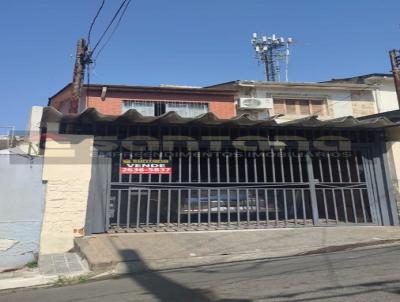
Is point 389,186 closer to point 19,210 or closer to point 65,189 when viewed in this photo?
point 65,189

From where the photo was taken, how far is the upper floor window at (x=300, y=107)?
20.7m

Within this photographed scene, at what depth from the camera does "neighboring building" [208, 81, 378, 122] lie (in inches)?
779

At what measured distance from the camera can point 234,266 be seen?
6277 millimetres

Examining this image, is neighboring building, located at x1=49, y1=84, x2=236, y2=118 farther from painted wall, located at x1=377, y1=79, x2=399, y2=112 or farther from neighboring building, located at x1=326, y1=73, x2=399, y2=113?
painted wall, located at x1=377, y1=79, x2=399, y2=112

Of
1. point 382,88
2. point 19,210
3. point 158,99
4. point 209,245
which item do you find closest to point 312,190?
point 209,245

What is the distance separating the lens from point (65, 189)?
341 inches

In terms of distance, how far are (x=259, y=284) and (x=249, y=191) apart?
5.45 metres

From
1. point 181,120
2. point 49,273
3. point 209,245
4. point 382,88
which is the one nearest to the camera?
point 49,273

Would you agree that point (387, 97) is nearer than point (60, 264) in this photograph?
No

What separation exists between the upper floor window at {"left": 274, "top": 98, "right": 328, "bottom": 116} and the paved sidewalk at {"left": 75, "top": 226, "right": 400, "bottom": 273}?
11.8 m

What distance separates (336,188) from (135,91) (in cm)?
1056

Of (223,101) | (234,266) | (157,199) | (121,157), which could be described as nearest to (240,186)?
(157,199)

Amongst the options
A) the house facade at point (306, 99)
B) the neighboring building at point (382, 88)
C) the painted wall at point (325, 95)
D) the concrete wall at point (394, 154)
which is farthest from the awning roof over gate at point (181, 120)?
the neighboring building at point (382, 88)

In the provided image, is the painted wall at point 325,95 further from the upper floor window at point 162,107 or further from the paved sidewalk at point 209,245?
the paved sidewalk at point 209,245
